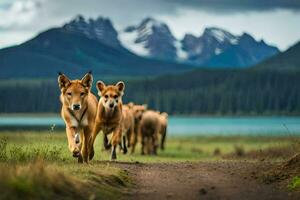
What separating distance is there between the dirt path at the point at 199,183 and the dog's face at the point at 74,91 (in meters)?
2.08

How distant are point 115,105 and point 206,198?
952 centimetres

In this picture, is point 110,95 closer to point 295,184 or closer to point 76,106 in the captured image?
point 76,106

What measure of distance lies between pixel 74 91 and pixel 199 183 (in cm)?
376

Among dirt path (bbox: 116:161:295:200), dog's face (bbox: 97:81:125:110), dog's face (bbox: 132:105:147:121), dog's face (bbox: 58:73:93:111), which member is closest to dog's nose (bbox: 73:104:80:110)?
dog's face (bbox: 58:73:93:111)

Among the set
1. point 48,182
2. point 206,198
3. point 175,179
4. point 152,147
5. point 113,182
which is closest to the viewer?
point 48,182

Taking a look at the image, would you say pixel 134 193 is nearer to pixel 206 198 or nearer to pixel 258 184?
pixel 206 198

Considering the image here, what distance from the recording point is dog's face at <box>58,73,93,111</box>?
1825 cm

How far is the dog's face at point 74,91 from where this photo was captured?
18.2 m

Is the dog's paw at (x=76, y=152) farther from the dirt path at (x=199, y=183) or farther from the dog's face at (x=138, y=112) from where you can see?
the dog's face at (x=138, y=112)

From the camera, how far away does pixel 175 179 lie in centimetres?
1759

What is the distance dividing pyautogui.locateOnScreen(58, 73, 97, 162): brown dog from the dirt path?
4.93 feet

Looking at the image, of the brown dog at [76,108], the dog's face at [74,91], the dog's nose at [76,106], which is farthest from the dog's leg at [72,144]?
the dog's nose at [76,106]

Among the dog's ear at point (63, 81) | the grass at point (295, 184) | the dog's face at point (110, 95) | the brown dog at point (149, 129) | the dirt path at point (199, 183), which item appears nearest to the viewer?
the dirt path at point (199, 183)

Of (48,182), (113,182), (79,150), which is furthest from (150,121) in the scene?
(48,182)
